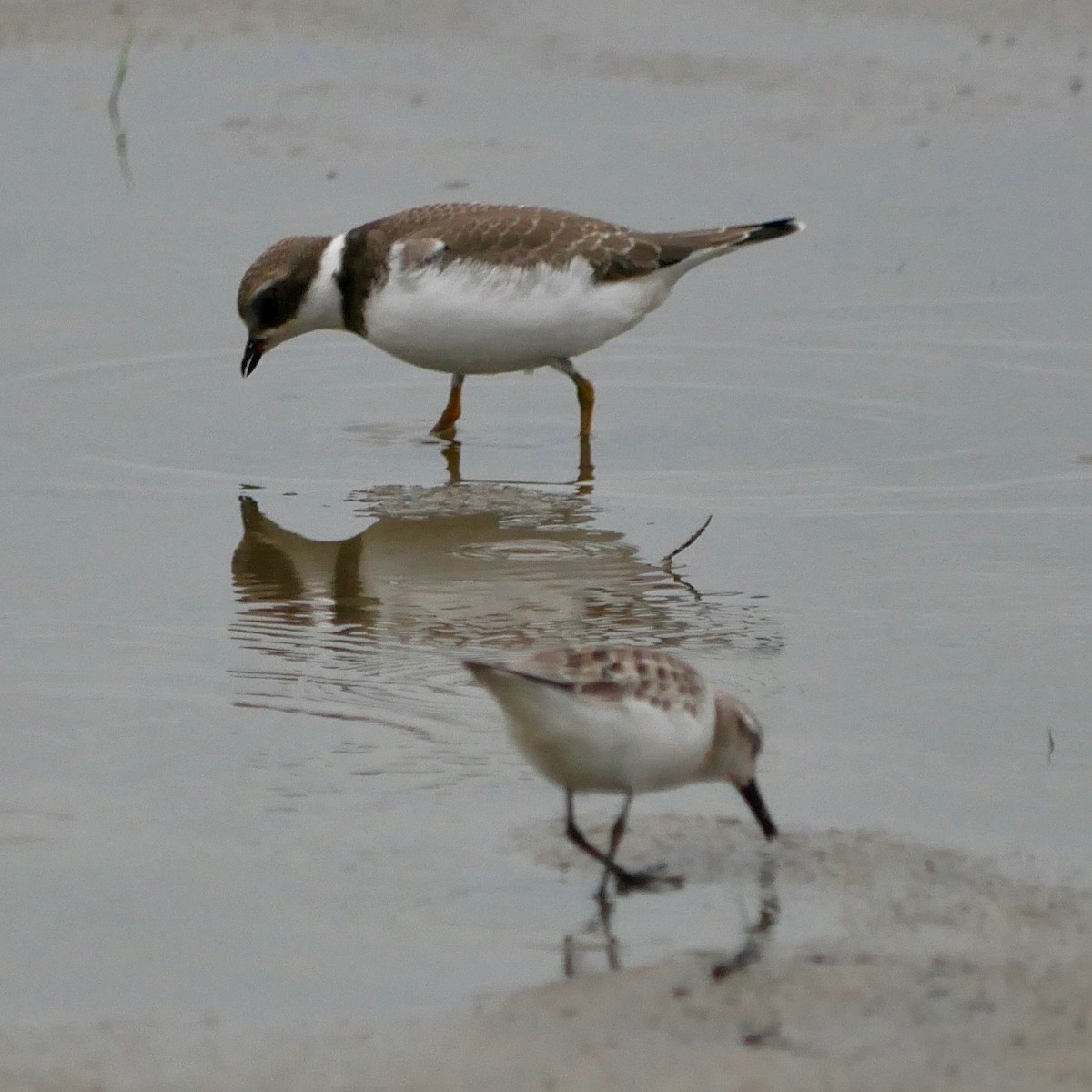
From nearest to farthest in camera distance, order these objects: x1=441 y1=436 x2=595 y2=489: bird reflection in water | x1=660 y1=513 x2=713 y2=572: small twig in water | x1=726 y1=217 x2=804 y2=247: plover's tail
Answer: x1=660 y1=513 x2=713 y2=572: small twig in water, x1=441 y1=436 x2=595 y2=489: bird reflection in water, x1=726 y1=217 x2=804 y2=247: plover's tail

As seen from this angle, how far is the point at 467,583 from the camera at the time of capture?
8.06 m

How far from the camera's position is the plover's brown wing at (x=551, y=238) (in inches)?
394

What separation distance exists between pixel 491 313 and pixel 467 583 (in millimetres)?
2217

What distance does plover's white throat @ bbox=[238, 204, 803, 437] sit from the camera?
32.6 ft

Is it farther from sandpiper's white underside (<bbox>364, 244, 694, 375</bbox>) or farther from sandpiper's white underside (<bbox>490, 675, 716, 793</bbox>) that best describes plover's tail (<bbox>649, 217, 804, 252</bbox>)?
sandpiper's white underside (<bbox>490, 675, 716, 793</bbox>)

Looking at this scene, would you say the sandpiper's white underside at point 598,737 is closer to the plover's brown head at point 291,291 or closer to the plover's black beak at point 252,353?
the plover's brown head at point 291,291

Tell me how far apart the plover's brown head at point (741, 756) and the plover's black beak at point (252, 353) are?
207 inches

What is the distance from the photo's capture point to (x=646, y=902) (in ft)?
17.6

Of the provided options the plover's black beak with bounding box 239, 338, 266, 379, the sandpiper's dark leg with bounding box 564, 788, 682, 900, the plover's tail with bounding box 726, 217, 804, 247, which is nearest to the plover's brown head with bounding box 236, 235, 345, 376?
the plover's black beak with bounding box 239, 338, 266, 379

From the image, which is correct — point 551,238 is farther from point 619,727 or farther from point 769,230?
point 619,727

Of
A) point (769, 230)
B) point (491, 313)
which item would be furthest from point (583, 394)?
point (769, 230)

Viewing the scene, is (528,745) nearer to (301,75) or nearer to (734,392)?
(734,392)

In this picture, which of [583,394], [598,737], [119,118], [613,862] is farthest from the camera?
[119,118]

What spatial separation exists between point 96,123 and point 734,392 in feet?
18.6
